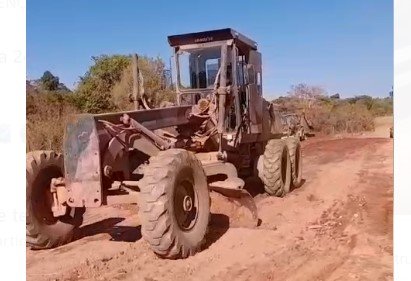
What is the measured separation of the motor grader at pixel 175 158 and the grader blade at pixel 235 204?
0.02 m

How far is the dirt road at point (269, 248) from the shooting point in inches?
113

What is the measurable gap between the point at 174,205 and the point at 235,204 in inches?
39.3

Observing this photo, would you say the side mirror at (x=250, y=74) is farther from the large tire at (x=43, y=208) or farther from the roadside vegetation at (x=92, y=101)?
the large tire at (x=43, y=208)

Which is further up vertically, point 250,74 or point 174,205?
point 250,74

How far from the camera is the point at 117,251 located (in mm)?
3395

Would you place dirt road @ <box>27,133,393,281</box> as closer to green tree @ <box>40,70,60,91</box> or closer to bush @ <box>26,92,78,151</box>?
bush @ <box>26,92,78,151</box>

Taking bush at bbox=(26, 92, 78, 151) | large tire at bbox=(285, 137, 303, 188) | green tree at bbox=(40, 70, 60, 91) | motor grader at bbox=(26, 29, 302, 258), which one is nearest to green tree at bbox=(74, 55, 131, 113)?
bush at bbox=(26, 92, 78, 151)

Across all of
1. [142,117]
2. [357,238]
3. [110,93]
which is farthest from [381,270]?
[110,93]

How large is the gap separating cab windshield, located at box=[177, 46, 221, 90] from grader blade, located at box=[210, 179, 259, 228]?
126cm

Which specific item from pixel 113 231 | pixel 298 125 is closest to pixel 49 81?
pixel 113 231

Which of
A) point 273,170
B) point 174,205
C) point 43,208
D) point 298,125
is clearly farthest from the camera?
point 298,125

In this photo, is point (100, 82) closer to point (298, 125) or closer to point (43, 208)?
point (43, 208)

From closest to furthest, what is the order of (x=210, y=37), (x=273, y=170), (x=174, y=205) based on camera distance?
(x=174, y=205) < (x=210, y=37) < (x=273, y=170)

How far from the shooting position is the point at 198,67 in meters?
4.90
